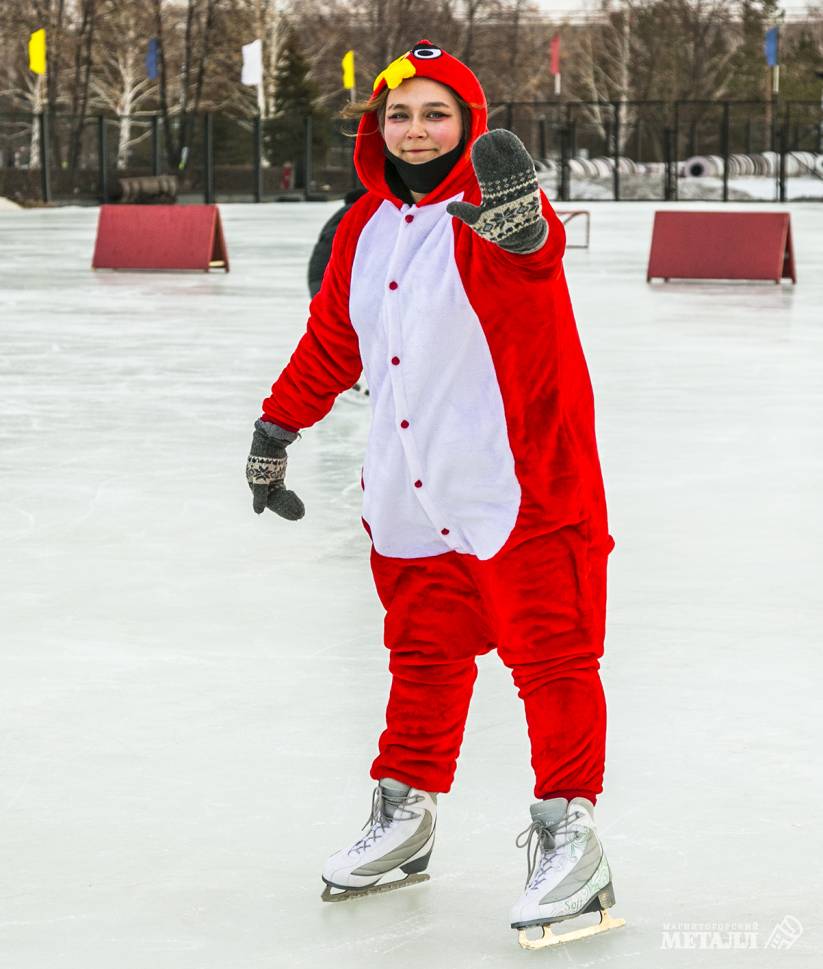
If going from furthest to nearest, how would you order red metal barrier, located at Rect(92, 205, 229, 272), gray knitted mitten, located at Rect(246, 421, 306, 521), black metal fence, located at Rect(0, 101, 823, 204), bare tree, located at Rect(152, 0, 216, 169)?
bare tree, located at Rect(152, 0, 216, 169) < black metal fence, located at Rect(0, 101, 823, 204) < red metal barrier, located at Rect(92, 205, 229, 272) < gray knitted mitten, located at Rect(246, 421, 306, 521)

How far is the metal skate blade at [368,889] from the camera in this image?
3322mm

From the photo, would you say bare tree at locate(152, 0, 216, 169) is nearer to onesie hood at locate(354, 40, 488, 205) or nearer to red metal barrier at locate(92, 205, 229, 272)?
red metal barrier at locate(92, 205, 229, 272)

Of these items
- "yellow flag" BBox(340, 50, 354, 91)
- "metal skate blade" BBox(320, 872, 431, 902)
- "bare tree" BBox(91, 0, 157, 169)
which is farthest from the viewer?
"bare tree" BBox(91, 0, 157, 169)

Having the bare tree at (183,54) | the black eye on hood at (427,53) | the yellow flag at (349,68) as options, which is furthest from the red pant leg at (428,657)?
the bare tree at (183,54)

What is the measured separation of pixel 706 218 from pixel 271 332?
21.9ft

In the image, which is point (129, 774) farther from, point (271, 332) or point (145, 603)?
point (271, 332)

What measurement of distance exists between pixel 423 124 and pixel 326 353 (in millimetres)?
469

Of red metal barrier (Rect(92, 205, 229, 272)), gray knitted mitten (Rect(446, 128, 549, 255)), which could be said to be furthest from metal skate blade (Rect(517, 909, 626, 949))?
red metal barrier (Rect(92, 205, 229, 272))

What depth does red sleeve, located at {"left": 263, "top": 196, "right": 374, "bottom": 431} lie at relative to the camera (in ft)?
10.8

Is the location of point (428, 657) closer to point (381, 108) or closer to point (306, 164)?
point (381, 108)

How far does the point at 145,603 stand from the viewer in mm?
5625

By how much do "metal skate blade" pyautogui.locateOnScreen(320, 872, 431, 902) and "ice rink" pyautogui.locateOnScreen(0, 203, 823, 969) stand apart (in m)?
0.02

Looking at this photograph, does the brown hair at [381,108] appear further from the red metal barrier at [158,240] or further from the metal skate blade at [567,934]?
the red metal barrier at [158,240]

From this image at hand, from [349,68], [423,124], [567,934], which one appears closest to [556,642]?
[567,934]
